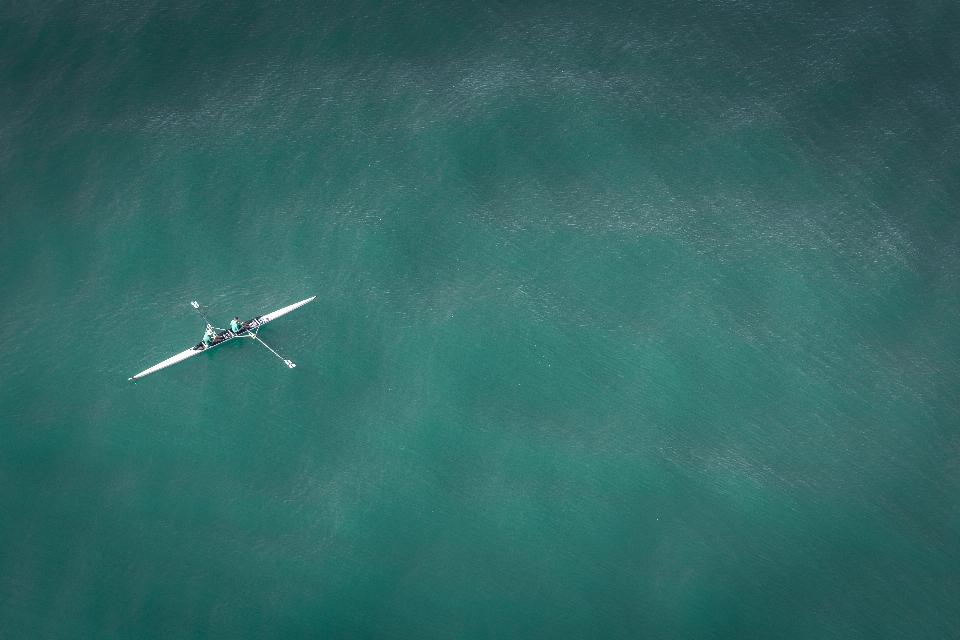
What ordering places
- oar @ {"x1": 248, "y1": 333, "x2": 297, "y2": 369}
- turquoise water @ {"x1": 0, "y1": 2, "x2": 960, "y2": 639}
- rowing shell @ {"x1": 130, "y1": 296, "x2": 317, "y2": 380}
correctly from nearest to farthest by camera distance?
turquoise water @ {"x1": 0, "y1": 2, "x2": 960, "y2": 639}
rowing shell @ {"x1": 130, "y1": 296, "x2": 317, "y2": 380}
oar @ {"x1": 248, "y1": 333, "x2": 297, "y2": 369}

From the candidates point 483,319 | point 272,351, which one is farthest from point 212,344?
point 483,319

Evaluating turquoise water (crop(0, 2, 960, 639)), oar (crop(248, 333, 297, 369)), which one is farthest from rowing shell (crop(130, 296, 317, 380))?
turquoise water (crop(0, 2, 960, 639))

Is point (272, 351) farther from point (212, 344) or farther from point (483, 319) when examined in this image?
point (483, 319)

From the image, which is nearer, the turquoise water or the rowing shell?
the turquoise water

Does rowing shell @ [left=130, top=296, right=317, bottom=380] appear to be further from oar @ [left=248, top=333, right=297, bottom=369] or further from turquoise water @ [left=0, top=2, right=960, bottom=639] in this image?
turquoise water @ [left=0, top=2, right=960, bottom=639]

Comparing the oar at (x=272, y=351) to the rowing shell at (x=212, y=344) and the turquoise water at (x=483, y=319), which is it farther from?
the turquoise water at (x=483, y=319)

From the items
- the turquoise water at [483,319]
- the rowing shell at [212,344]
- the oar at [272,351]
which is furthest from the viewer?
the oar at [272,351]

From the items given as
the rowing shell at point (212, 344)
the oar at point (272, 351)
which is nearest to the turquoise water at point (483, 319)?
the rowing shell at point (212, 344)

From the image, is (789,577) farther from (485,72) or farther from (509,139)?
(485,72)
